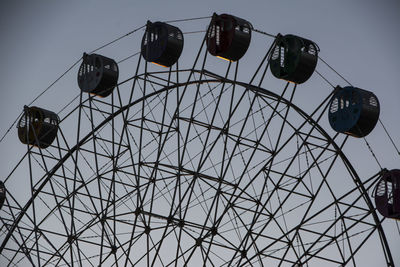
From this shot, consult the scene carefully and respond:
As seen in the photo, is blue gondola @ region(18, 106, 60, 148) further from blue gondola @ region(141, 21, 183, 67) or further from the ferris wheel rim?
blue gondola @ region(141, 21, 183, 67)

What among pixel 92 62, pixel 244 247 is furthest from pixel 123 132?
pixel 244 247

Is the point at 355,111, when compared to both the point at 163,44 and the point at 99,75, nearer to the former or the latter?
the point at 163,44

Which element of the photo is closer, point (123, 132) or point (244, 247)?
point (244, 247)

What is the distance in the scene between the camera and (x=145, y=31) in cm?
4544

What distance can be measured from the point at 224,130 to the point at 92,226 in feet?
28.1

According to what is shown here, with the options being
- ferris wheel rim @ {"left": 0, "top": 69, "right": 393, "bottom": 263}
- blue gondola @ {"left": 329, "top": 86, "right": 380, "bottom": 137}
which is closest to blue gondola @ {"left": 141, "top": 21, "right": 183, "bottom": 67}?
ferris wheel rim @ {"left": 0, "top": 69, "right": 393, "bottom": 263}

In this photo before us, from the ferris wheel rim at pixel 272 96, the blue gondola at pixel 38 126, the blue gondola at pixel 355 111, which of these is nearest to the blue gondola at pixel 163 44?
the ferris wheel rim at pixel 272 96

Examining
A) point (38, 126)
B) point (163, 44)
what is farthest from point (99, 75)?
point (38, 126)

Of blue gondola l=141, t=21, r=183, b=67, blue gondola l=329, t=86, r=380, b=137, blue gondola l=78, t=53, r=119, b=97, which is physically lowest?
blue gondola l=329, t=86, r=380, b=137

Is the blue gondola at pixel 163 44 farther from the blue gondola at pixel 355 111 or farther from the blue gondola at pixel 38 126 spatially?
the blue gondola at pixel 38 126

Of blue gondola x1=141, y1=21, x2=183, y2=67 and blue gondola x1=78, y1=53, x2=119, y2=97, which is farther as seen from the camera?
blue gondola x1=78, y1=53, x2=119, y2=97

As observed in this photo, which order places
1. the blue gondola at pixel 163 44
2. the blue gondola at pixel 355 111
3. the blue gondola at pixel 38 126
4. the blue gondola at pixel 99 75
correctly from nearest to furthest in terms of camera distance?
the blue gondola at pixel 355 111, the blue gondola at pixel 163 44, the blue gondola at pixel 99 75, the blue gondola at pixel 38 126

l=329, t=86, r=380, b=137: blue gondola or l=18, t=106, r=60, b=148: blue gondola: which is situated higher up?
l=18, t=106, r=60, b=148: blue gondola

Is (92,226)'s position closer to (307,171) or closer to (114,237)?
(114,237)
